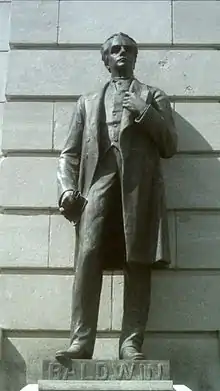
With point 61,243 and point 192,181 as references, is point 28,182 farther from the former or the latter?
point 192,181

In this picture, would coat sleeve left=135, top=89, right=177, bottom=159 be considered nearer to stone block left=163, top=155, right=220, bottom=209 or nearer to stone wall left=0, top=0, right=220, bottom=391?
stone block left=163, top=155, right=220, bottom=209

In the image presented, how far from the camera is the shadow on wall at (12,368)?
6766 mm

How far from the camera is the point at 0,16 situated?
8.11 metres

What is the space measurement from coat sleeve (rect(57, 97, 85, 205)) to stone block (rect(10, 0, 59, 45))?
1.25m

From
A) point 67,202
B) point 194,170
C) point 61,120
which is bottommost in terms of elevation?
point 67,202

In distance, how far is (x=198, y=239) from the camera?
717cm

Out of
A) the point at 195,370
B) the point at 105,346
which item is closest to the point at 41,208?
the point at 105,346

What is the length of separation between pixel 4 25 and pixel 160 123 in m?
2.37

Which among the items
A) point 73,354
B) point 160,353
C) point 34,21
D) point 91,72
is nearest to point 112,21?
point 91,72

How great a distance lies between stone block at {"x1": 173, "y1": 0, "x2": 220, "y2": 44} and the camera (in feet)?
25.6

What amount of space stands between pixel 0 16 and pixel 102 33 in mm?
1022

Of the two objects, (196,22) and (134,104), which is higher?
(196,22)

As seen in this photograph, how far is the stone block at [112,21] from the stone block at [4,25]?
21.2 inches

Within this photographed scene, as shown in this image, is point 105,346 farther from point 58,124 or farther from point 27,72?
point 27,72
